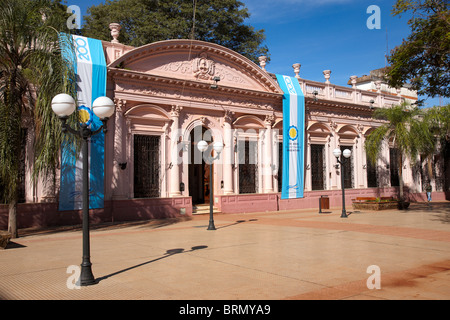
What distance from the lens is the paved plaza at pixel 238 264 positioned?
5.89 m

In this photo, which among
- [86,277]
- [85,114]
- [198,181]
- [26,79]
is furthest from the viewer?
[198,181]

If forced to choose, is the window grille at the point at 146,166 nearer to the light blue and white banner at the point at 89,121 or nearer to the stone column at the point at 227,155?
the light blue and white banner at the point at 89,121

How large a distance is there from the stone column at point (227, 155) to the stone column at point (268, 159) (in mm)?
2258

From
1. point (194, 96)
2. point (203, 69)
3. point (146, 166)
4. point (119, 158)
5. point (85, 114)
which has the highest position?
point (203, 69)

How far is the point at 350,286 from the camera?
6164 millimetres

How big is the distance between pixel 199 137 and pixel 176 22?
1158cm

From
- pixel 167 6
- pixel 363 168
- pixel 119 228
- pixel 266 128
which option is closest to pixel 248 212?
pixel 266 128

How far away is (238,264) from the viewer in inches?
311

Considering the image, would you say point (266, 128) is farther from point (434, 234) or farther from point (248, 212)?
point (434, 234)

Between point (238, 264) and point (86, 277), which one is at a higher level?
point (86, 277)

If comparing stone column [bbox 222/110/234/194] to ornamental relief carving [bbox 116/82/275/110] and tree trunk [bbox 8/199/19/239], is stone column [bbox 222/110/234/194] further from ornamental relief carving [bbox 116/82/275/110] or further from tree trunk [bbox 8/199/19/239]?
tree trunk [bbox 8/199/19/239]

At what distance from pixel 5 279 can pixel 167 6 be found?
25.9 m

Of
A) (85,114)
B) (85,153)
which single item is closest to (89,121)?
(85,114)

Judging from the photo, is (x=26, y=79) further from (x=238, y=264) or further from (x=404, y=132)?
(x=404, y=132)
